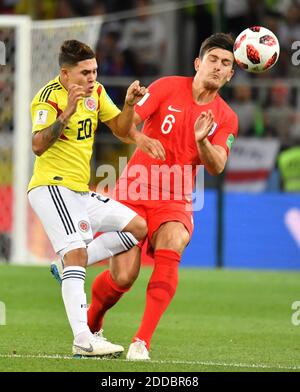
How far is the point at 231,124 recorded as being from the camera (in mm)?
8828

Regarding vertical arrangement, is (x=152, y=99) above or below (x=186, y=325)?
above

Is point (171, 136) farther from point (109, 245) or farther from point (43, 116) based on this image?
point (43, 116)

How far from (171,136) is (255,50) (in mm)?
917

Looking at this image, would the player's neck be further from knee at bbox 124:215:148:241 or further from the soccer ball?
knee at bbox 124:215:148:241

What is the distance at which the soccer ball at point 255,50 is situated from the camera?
890 centimetres

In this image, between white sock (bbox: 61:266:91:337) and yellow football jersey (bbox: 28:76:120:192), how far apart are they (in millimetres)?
622

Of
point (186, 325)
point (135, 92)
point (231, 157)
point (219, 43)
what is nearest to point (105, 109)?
point (135, 92)

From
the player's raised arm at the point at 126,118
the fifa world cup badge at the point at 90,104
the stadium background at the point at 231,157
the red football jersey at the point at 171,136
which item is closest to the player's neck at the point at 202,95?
the red football jersey at the point at 171,136

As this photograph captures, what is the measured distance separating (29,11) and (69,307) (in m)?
13.3

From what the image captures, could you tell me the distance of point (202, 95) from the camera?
895 centimetres

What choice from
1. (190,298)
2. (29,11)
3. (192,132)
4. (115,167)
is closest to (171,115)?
(192,132)

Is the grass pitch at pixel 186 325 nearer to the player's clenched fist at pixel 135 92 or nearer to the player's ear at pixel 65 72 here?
the player's clenched fist at pixel 135 92

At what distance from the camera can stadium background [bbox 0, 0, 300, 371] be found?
1319 cm

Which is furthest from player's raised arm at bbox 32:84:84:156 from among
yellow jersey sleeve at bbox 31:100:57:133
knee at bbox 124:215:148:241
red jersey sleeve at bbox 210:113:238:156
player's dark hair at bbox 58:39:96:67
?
red jersey sleeve at bbox 210:113:238:156
